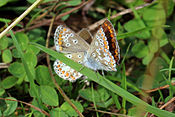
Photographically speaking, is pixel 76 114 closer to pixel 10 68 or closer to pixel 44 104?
pixel 44 104

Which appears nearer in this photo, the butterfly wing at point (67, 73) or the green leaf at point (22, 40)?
the butterfly wing at point (67, 73)

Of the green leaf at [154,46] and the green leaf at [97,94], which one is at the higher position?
the green leaf at [154,46]

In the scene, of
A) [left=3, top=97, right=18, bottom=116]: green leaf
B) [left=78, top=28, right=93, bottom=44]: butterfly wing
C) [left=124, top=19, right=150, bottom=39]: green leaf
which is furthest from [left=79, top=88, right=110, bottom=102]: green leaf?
[left=124, top=19, right=150, bottom=39]: green leaf

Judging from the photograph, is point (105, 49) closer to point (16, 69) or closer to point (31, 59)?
point (31, 59)

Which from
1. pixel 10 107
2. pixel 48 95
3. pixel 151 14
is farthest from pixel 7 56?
pixel 151 14

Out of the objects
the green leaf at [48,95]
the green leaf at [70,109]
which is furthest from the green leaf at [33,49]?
the green leaf at [70,109]

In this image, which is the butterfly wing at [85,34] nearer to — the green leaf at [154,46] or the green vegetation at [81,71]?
the green vegetation at [81,71]

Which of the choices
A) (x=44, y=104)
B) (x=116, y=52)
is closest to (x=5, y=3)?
(x=44, y=104)
